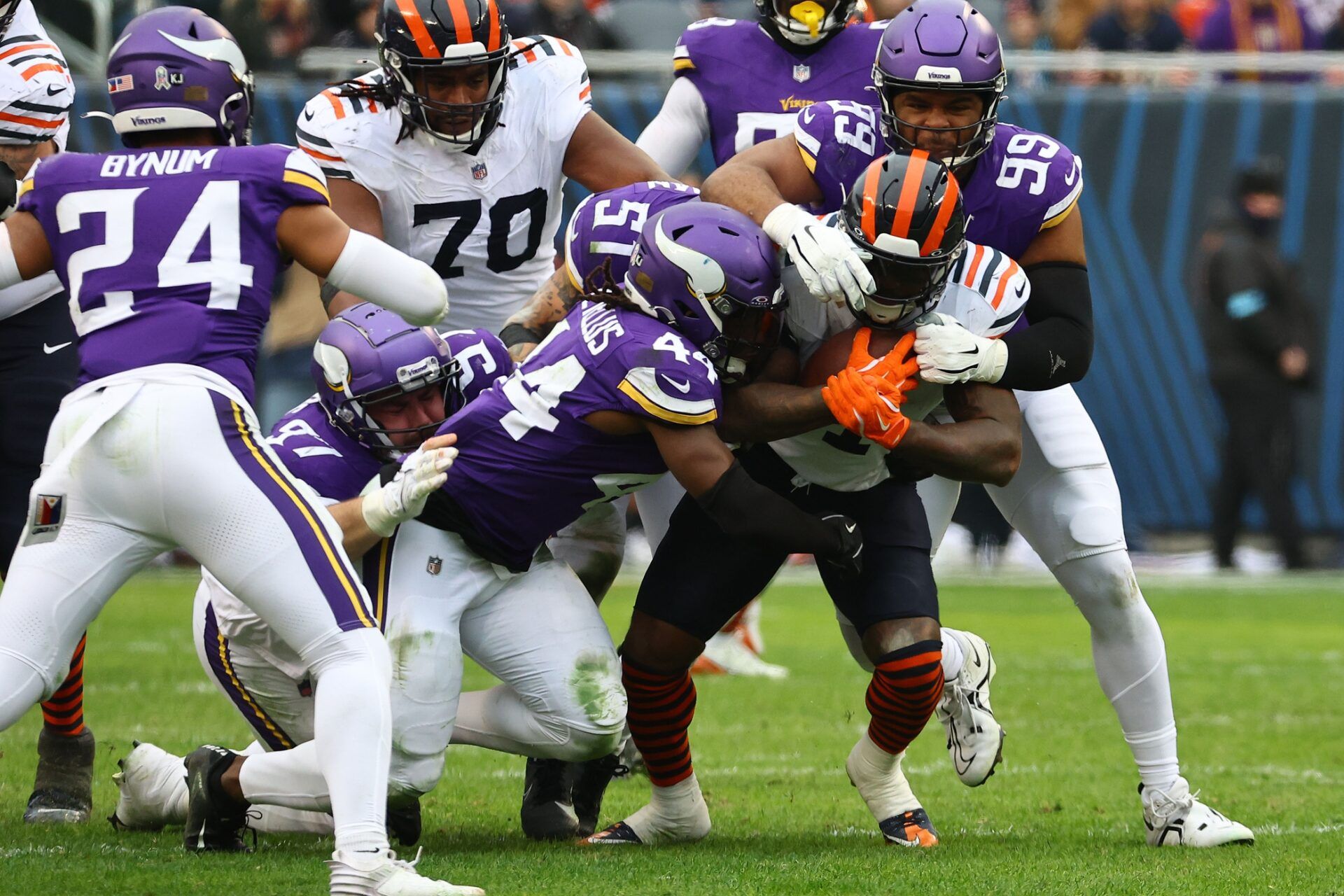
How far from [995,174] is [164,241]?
196 centimetres

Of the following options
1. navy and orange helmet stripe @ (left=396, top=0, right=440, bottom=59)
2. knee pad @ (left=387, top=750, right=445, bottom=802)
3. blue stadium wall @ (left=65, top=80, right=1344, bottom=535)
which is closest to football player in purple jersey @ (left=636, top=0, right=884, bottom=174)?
navy and orange helmet stripe @ (left=396, top=0, right=440, bottom=59)

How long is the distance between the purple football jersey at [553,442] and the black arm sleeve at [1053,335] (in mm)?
723

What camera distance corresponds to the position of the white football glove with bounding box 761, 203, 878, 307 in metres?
3.91

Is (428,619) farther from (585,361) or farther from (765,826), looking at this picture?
(765,826)

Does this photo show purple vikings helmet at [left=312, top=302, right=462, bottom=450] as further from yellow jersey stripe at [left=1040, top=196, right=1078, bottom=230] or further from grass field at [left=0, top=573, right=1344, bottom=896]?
yellow jersey stripe at [left=1040, top=196, right=1078, bottom=230]

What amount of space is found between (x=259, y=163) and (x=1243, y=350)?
8896 millimetres

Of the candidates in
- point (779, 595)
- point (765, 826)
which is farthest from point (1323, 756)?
point (779, 595)

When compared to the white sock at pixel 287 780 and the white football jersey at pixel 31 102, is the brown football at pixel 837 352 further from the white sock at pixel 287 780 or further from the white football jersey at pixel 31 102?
the white football jersey at pixel 31 102

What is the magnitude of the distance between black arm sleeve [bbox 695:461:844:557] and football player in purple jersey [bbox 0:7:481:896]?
76cm

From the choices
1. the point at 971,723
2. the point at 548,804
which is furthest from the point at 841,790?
the point at 548,804

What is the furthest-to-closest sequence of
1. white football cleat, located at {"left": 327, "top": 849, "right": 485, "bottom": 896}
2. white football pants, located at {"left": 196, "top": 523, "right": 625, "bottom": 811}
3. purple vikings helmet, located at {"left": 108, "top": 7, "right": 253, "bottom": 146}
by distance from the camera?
white football pants, located at {"left": 196, "top": 523, "right": 625, "bottom": 811} < purple vikings helmet, located at {"left": 108, "top": 7, "right": 253, "bottom": 146} < white football cleat, located at {"left": 327, "top": 849, "right": 485, "bottom": 896}

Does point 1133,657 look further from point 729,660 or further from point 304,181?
point 729,660

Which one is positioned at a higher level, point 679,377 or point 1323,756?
point 679,377

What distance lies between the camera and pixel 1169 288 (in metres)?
11.9
